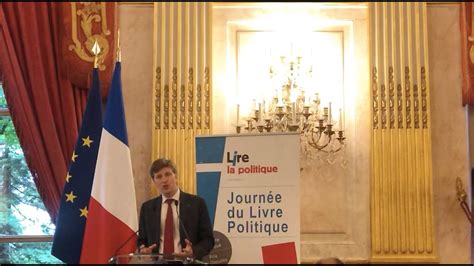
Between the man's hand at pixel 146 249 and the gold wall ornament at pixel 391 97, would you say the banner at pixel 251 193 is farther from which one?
the gold wall ornament at pixel 391 97

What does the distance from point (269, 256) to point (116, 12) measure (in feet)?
9.46

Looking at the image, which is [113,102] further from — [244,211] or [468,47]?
[468,47]

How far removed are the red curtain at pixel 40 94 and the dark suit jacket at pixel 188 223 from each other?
1.91 m

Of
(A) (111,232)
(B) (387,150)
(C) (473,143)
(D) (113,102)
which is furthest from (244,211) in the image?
(C) (473,143)

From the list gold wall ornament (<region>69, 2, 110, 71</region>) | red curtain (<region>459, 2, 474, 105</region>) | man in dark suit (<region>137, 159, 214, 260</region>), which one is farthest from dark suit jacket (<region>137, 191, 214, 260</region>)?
red curtain (<region>459, 2, 474, 105</region>)

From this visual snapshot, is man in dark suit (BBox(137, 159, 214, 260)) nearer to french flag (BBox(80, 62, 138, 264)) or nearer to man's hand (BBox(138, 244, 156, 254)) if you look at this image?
man's hand (BBox(138, 244, 156, 254))

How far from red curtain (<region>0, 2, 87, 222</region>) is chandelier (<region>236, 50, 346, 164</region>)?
1440mm

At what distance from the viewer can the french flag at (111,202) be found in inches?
238

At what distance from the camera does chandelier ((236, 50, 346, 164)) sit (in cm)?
699

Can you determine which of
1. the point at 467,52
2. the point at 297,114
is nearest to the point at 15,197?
the point at 297,114

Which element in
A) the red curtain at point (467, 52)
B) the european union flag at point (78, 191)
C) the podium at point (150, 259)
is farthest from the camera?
the red curtain at point (467, 52)

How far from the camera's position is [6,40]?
7199 millimetres

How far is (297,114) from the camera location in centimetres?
700

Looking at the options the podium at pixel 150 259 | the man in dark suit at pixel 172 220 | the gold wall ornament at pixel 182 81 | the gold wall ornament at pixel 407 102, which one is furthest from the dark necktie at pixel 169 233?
the gold wall ornament at pixel 407 102
